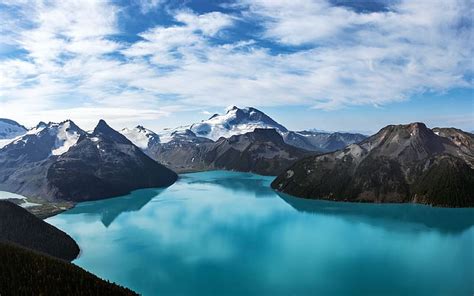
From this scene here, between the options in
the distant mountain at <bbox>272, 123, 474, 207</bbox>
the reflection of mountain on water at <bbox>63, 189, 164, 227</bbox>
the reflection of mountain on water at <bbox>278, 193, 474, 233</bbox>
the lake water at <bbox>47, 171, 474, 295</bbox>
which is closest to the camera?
the lake water at <bbox>47, 171, 474, 295</bbox>

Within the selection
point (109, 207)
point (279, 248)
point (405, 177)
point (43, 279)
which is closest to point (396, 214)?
point (405, 177)

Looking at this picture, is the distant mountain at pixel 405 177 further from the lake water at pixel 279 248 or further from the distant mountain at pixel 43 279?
the distant mountain at pixel 43 279

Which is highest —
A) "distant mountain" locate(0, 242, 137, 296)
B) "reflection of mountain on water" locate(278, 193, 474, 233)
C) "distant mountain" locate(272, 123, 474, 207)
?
"distant mountain" locate(272, 123, 474, 207)

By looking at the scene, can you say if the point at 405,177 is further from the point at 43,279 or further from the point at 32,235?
the point at 43,279

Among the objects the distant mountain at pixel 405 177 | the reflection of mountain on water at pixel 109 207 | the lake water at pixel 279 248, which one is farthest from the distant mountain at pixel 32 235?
the distant mountain at pixel 405 177

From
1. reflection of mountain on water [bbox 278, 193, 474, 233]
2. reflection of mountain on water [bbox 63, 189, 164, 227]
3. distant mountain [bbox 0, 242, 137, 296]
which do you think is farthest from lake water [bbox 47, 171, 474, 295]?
distant mountain [bbox 0, 242, 137, 296]

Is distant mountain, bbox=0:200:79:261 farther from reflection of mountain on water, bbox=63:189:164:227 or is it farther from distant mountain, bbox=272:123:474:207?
distant mountain, bbox=272:123:474:207
